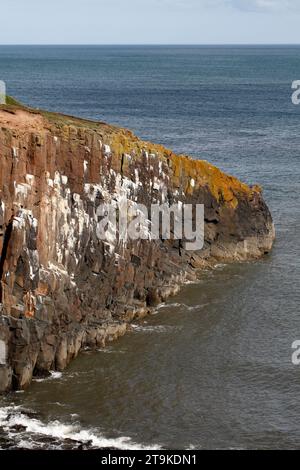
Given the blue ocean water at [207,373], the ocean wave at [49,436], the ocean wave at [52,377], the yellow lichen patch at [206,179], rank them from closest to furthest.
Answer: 1. the ocean wave at [49,436]
2. the blue ocean water at [207,373]
3. the ocean wave at [52,377]
4. the yellow lichen patch at [206,179]

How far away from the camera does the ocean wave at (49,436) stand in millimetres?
45562

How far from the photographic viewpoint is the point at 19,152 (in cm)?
5675

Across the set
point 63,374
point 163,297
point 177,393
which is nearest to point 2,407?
point 63,374

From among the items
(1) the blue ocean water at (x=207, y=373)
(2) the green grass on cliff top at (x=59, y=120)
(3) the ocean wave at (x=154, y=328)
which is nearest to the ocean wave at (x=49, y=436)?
(1) the blue ocean water at (x=207, y=373)

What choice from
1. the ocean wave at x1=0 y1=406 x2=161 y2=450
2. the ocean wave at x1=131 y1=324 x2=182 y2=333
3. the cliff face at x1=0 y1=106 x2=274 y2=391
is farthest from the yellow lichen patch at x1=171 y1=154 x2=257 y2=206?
the ocean wave at x1=0 y1=406 x2=161 y2=450

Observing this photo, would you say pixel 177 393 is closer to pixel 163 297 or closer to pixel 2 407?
pixel 2 407

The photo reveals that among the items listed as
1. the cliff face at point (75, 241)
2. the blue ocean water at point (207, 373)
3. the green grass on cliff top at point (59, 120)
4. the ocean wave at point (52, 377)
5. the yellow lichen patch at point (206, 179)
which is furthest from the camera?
the yellow lichen patch at point (206, 179)

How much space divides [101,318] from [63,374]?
7.51m

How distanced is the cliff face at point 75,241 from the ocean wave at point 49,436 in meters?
4.07

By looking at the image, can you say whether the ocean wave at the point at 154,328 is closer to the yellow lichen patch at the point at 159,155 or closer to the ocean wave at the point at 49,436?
the yellow lichen patch at the point at 159,155

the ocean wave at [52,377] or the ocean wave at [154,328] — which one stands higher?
the ocean wave at [154,328]

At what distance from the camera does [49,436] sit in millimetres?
46500

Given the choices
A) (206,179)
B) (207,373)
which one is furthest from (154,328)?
(206,179)

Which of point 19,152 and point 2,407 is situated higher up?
Answer: point 19,152
